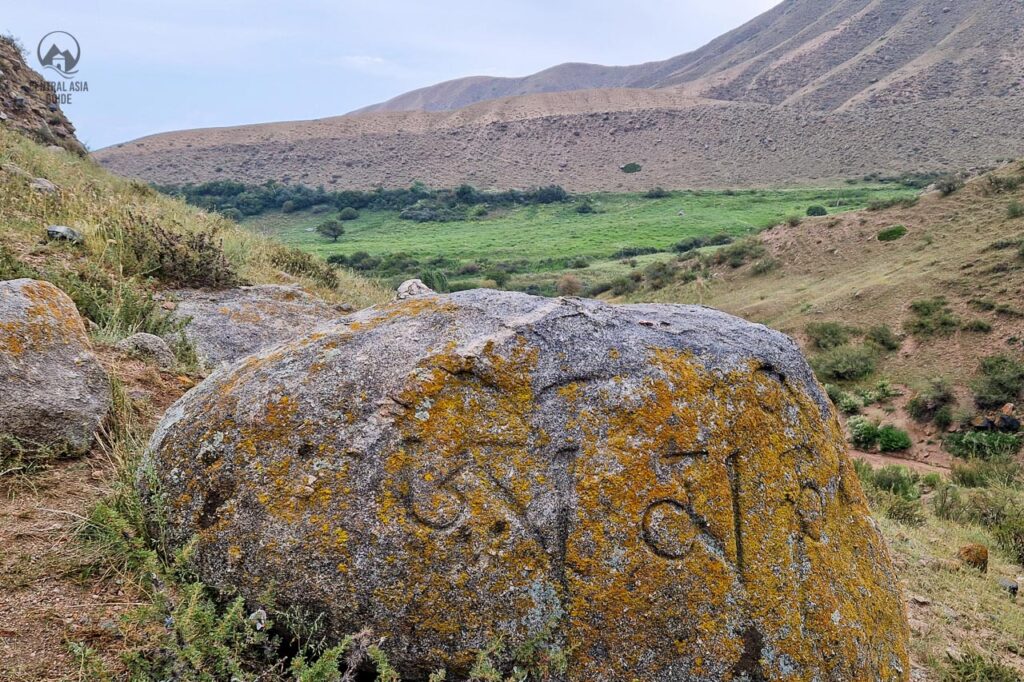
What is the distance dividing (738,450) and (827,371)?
59.1 feet

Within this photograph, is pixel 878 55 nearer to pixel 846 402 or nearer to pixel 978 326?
pixel 978 326

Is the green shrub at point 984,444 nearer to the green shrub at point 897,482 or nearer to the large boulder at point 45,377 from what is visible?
the green shrub at point 897,482

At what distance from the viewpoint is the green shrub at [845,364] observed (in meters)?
18.6

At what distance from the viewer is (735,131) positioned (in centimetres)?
7912

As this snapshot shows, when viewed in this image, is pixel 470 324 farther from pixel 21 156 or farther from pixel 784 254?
pixel 784 254

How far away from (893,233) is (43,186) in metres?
28.9

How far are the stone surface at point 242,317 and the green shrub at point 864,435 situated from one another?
13.2 meters

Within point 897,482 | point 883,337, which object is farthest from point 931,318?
point 897,482

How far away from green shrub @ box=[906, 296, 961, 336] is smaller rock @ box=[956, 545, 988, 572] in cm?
1388

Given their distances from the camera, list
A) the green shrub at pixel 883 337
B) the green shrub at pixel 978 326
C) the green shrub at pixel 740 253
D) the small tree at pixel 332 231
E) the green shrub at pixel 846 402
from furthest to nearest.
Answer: the small tree at pixel 332 231 → the green shrub at pixel 740 253 → the green shrub at pixel 883 337 → the green shrub at pixel 978 326 → the green shrub at pixel 846 402

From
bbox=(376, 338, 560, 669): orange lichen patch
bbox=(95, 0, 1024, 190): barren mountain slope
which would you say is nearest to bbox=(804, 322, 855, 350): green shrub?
bbox=(376, 338, 560, 669): orange lichen patch

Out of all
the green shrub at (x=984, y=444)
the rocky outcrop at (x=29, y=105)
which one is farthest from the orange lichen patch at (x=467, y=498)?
the rocky outcrop at (x=29, y=105)

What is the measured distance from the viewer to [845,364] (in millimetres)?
18812

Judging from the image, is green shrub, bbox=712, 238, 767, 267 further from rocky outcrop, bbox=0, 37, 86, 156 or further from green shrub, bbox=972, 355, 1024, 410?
rocky outcrop, bbox=0, 37, 86, 156
